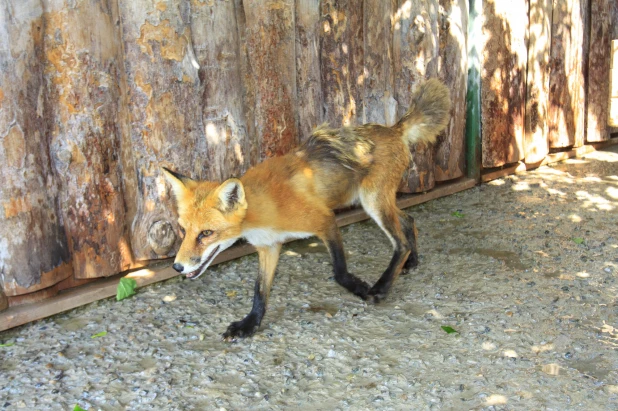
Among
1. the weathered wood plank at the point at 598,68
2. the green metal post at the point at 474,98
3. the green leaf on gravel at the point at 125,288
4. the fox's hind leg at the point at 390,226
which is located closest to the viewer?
the green leaf on gravel at the point at 125,288

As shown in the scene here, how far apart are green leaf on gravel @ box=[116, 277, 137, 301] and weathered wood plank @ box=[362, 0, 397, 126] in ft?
8.66

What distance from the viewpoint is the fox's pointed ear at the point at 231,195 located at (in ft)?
10.9

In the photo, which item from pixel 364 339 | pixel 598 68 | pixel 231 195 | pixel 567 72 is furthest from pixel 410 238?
pixel 598 68

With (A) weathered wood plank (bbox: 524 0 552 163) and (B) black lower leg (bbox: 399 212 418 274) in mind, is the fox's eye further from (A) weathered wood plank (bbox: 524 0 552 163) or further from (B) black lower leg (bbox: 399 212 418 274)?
(A) weathered wood plank (bbox: 524 0 552 163)

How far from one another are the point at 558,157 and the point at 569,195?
1.43 meters

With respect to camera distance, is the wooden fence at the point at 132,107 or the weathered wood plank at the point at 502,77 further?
the weathered wood plank at the point at 502,77

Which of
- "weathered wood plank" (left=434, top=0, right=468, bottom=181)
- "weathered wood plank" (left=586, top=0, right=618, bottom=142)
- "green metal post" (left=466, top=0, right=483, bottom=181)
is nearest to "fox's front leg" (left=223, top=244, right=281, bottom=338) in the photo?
"weathered wood plank" (left=434, top=0, right=468, bottom=181)

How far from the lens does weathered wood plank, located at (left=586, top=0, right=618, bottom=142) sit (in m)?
7.39

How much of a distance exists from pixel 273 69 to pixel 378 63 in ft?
4.31

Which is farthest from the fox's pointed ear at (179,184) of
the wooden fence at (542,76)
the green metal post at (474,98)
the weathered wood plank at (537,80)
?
the weathered wood plank at (537,80)

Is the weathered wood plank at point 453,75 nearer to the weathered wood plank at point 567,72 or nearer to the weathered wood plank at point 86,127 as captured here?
the weathered wood plank at point 567,72

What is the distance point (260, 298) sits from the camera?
3832mm

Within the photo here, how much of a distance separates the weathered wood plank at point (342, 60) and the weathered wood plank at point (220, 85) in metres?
0.98

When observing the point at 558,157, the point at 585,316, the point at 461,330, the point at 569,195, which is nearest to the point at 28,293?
the point at 461,330
